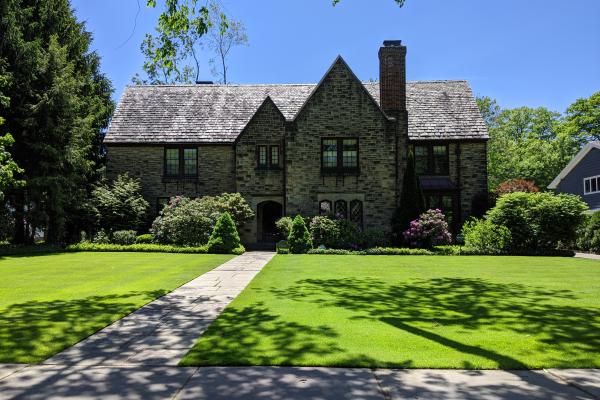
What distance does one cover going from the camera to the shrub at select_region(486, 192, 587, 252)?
20484 mm

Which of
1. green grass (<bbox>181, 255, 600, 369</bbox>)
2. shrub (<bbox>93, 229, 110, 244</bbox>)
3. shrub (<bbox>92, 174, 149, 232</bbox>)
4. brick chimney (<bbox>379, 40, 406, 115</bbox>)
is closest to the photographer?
green grass (<bbox>181, 255, 600, 369</bbox>)

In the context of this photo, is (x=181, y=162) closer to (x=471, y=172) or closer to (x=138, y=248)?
(x=138, y=248)

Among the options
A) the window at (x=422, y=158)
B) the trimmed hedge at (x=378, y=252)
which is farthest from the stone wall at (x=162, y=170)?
the window at (x=422, y=158)

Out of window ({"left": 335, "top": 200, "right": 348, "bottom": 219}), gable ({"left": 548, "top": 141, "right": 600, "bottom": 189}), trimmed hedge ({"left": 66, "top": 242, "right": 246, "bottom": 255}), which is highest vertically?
gable ({"left": 548, "top": 141, "right": 600, "bottom": 189})

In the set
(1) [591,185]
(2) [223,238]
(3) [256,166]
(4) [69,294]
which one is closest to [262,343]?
(4) [69,294]

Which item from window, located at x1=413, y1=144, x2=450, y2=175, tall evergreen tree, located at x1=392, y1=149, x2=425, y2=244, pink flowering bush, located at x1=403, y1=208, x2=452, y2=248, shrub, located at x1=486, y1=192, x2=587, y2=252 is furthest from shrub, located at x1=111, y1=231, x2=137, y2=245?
shrub, located at x1=486, y1=192, x2=587, y2=252

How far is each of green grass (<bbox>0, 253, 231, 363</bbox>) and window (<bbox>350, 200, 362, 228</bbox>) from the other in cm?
1013

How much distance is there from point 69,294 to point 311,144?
1729cm

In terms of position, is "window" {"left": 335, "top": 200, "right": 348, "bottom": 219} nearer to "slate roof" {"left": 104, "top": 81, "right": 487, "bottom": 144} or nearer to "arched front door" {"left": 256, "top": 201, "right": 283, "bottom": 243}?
"arched front door" {"left": 256, "top": 201, "right": 283, "bottom": 243}

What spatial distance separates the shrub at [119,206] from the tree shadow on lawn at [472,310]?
54.7ft

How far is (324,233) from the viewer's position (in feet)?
74.6

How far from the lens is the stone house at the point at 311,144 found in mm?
24828

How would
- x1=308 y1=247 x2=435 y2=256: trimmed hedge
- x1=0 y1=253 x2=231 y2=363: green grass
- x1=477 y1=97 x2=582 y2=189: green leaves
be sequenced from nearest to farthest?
x1=0 y1=253 x2=231 y2=363: green grass, x1=308 y1=247 x2=435 y2=256: trimmed hedge, x1=477 y1=97 x2=582 y2=189: green leaves

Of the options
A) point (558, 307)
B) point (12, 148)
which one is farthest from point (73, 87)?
point (558, 307)
